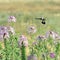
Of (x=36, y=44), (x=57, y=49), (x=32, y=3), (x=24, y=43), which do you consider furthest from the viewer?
(x=32, y=3)

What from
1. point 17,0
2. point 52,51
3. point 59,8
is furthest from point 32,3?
point 52,51

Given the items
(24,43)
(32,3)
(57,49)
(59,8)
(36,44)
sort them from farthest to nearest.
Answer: (32,3)
(59,8)
(57,49)
(36,44)
(24,43)

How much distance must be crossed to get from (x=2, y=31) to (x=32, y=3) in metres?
26.4

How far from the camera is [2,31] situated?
5.00 meters

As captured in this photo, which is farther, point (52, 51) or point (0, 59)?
point (52, 51)

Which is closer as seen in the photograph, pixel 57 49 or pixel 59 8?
pixel 57 49

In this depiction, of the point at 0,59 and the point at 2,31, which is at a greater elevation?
the point at 2,31

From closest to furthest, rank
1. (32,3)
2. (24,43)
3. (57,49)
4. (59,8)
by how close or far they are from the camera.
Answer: (24,43), (57,49), (59,8), (32,3)

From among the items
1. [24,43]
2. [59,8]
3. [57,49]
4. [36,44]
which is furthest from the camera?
[59,8]

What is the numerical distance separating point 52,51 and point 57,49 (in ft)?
0.59

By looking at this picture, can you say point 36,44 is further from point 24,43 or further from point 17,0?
point 17,0

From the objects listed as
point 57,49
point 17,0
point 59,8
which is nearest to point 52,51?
point 57,49

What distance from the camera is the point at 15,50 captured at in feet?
16.1

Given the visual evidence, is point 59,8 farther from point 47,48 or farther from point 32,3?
point 47,48
